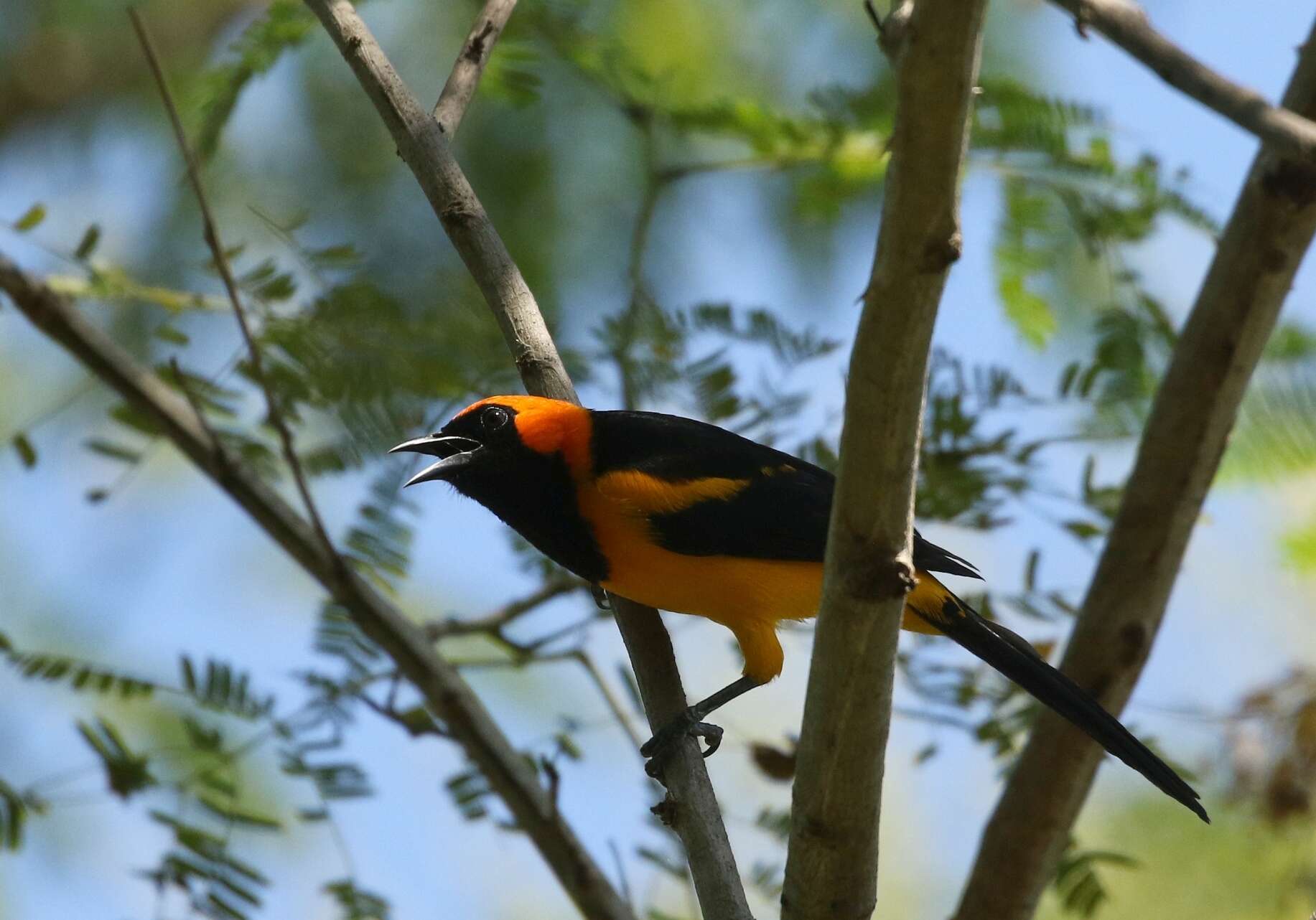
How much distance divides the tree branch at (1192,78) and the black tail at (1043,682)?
1816mm

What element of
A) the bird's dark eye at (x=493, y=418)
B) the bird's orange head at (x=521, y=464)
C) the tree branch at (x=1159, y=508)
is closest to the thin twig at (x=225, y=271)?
the bird's orange head at (x=521, y=464)

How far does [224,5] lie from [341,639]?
473 centimetres

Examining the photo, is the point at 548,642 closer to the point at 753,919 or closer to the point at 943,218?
the point at 753,919

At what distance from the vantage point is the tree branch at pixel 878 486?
6.35 feet

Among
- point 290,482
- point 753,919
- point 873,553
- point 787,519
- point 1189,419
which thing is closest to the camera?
point 873,553

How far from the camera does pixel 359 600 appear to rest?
3932 millimetres

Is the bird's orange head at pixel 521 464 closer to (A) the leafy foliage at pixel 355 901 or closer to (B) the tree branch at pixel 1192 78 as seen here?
(A) the leafy foliage at pixel 355 901

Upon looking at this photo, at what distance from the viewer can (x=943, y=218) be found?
2.01 m

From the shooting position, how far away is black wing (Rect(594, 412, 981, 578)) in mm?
4016

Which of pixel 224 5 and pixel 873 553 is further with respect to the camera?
pixel 224 5

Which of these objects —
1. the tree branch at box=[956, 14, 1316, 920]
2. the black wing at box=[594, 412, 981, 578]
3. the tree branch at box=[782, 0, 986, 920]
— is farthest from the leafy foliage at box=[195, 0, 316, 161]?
the tree branch at box=[956, 14, 1316, 920]

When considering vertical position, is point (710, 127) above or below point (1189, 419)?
above

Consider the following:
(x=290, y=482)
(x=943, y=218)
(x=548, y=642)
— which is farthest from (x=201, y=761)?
(x=943, y=218)

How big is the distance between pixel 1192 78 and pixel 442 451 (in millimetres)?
2654
